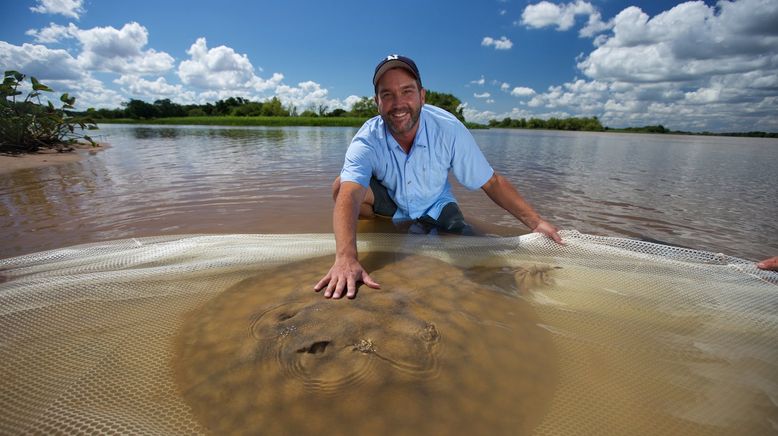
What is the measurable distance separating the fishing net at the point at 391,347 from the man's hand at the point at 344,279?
7cm

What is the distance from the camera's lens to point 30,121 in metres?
9.81

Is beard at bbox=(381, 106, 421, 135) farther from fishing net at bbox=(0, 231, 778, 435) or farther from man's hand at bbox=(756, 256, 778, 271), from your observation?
man's hand at bbox=(756, 256, 778, 271)

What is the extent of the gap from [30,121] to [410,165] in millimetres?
12667

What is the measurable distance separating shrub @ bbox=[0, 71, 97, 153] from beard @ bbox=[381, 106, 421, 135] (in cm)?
1227

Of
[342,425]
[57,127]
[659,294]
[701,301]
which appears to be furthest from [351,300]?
[57,127]

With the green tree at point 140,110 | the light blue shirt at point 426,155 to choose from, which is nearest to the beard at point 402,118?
the light blue shirt at point 426,155

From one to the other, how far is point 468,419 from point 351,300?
2.57 feet

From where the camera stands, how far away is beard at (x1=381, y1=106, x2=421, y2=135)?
2799 millimetres

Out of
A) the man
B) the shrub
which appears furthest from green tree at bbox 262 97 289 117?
the man

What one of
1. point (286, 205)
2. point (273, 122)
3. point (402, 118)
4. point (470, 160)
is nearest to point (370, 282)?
point (402, 118)

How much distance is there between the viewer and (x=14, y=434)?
99cm

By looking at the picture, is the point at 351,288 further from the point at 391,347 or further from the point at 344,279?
the point at 391,347

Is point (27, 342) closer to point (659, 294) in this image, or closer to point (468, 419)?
point (468, 419)

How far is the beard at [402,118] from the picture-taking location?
2799 mm
